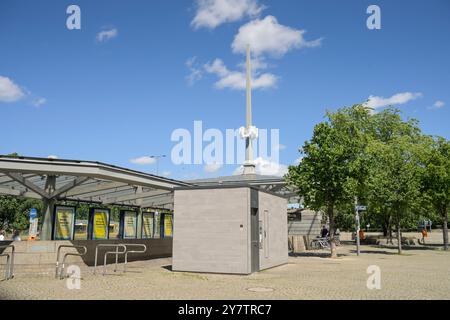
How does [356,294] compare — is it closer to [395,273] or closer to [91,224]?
[395,273]

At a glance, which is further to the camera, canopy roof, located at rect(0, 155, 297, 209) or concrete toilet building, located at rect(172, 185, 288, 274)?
concrete toilet building, located at rect(172, 185, 288, 274)

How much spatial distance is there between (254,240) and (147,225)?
869 centimetres

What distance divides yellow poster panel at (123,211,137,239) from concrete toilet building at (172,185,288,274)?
Answer: 543 cm

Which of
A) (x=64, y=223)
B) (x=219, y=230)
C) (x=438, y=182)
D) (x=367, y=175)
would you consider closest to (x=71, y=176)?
(x=64, y=223)

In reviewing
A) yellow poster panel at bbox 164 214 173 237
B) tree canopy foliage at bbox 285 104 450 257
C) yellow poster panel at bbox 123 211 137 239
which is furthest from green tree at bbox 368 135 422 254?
yellow poster panel at bbox 123 211 137 239

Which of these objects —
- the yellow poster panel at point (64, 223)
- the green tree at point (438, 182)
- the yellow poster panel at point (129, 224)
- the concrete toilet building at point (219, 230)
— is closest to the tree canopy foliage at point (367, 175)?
the green tree at point (438, 182)

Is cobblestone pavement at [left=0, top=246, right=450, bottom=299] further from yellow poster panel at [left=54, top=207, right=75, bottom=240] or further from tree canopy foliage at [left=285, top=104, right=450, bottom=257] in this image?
tree canopy foliage at [left=285, top=104, right=450, bottom=257]

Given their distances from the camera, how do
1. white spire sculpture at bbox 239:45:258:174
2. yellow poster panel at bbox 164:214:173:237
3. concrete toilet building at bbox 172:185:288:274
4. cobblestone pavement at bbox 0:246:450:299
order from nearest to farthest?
1. cobblestone pavement at bbox 0:246:450:299
2. concrete toilet building at bbox 172:185:288:274
3. yellow poster panel at bbox 164:214:173:237
4. white spire sculpture at bbox 239:45:258:174

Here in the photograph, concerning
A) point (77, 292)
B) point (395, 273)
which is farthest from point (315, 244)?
point (77, 292)

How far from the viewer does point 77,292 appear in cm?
971

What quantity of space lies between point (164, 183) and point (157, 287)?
24.0 ft

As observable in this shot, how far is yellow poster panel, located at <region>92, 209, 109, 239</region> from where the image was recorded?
17.2 m

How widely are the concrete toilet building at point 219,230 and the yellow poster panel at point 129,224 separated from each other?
5428 mm

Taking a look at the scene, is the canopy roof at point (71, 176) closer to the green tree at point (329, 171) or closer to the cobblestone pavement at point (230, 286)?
the cobblestone pavement at point (230, 286)
